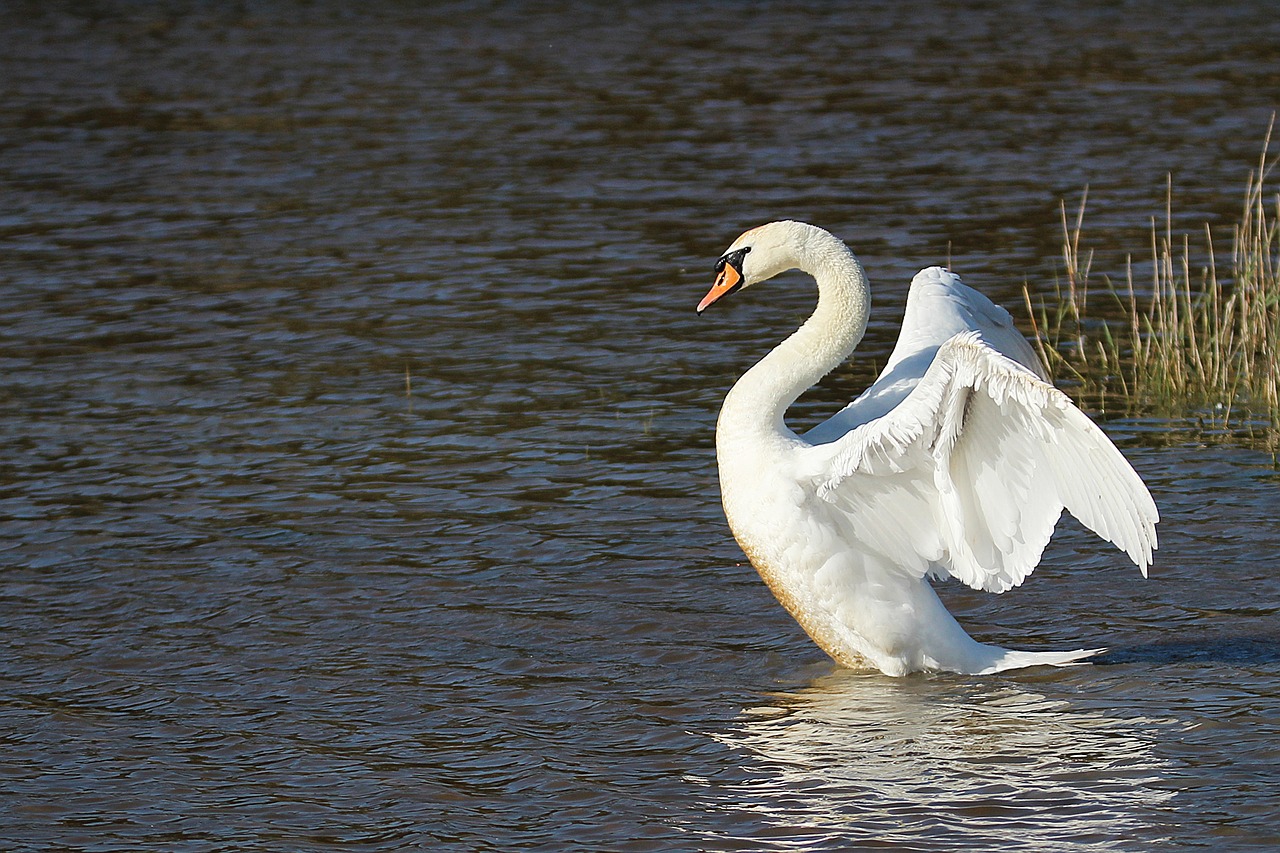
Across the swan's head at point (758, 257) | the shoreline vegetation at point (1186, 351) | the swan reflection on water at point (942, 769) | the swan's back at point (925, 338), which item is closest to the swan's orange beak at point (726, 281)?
the swan's head at point (758, 257)

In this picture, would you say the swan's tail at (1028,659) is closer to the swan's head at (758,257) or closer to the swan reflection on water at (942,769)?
the swan reflection on water at (942,769)

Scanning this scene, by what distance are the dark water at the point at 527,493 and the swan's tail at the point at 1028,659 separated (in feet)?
0.38

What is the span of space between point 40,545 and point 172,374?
2996 mm

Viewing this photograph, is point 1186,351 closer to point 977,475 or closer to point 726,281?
point 726,281

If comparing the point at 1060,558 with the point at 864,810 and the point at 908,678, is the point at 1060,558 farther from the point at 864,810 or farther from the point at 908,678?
the point at 864,810

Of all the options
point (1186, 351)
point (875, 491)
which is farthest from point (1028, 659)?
point (1186, 351)

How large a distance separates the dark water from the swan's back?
997mm

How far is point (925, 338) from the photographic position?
804 cm

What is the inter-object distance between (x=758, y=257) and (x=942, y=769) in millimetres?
2161

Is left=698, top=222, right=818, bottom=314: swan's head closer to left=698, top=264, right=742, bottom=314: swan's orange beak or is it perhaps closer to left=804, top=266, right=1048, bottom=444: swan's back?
left=698, top=264, right=742, bottom=314: swan's orange beak

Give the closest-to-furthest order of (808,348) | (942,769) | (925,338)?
(942,769), (808,348), (925,338)

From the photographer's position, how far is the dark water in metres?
6.46

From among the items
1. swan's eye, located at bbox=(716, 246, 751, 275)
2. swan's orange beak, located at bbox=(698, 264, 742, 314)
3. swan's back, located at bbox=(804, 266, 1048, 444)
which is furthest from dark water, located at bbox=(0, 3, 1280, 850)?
swan's eye, located at bbox=(716, 246, 751, 275)

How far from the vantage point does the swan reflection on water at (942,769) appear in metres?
6.03
